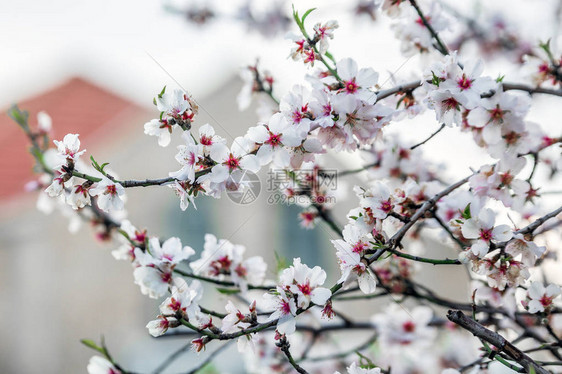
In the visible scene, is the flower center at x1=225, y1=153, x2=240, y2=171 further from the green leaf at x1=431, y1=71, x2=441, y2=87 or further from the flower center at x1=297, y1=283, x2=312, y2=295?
the green leaf at x1=431, y1=71, x2=441, y2=87

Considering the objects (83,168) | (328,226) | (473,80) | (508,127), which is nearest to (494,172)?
(508,127)

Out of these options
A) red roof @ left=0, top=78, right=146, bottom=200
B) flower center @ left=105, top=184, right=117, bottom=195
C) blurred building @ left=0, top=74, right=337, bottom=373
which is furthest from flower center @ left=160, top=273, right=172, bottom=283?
red roof @ left=0, top=78, right=146, bottom=200

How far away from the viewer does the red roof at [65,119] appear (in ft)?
21.5

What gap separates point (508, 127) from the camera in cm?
115

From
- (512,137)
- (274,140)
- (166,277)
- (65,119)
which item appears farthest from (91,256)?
(512,137)

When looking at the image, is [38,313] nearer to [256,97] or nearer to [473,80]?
[256,97]

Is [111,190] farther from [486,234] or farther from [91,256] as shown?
[91,256]

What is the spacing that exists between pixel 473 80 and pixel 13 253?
6574mm

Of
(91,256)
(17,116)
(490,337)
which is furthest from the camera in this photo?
(91,256)

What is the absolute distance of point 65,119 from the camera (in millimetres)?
7234

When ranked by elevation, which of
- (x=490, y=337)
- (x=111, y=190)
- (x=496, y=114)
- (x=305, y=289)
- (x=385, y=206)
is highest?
(x=496, y=114)

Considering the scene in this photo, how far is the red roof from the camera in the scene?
6558 millimetres

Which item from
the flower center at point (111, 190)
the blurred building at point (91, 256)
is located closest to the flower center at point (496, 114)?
the flower center at point (111, 190)

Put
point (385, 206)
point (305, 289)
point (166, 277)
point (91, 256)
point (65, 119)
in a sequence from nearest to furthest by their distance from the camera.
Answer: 1. point (305, 289)
2. point (385, 206)
3. point (166, 277)
4. point (91, 256)
5. point (65, 119)
